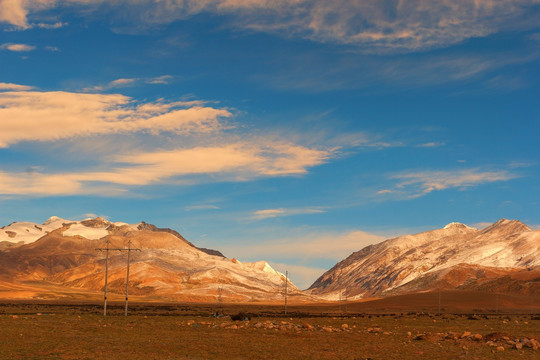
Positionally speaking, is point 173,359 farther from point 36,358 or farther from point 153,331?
point 153,331

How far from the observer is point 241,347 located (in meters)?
38.9

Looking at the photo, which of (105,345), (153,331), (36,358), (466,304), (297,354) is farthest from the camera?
(466,304)

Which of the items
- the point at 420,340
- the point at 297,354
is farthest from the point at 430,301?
the point at 297,354

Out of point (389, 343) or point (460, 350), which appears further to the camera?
point (389, 343)

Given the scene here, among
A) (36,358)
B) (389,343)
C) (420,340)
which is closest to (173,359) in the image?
(36,358)

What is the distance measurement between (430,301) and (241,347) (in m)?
155

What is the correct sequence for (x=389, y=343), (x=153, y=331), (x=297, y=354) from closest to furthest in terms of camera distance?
(x=297, y=354) → (x=389, y=343) → (x=153, y=331)

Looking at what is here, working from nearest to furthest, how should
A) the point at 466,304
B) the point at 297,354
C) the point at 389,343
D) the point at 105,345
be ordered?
the point at 297,354 → the point at 105,345 → the point at 389,343 → the point at 466,304

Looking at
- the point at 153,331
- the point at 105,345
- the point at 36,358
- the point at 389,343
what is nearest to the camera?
the point at 36,358

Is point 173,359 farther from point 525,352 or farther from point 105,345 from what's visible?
point 525,352

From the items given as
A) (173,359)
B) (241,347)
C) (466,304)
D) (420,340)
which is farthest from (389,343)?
(466,304)

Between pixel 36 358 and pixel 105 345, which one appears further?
pixel 105 345

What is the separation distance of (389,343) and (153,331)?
19.7 m

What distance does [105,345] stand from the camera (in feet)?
126
